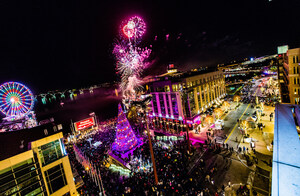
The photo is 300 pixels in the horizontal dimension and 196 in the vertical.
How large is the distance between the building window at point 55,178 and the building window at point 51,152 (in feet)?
2.88

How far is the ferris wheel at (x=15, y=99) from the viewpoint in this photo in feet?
78.7

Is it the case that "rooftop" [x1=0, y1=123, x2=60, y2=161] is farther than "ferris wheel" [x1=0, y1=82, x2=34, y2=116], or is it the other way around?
"ferris wheel" [x1=0, y1=82, x2=34, y2=116]

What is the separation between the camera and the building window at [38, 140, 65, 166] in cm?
1230

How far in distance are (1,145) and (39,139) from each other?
107 inches

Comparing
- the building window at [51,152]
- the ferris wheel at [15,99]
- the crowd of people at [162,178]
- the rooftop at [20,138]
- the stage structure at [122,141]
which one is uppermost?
the ferris wheel at [15,99]

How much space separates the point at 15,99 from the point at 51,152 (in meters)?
20.0

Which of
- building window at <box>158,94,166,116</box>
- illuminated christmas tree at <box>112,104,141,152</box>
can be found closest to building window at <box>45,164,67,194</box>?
illuminated christmas tree at <box>112,104,141,152</box>

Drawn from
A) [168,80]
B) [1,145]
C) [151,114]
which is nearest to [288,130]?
[1,145]

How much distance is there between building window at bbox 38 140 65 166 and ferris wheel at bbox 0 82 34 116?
1824 cm

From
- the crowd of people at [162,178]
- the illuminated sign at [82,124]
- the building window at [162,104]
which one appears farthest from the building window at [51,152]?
the building window at [162,104]

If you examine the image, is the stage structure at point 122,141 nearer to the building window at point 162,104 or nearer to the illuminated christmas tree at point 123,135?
the illuminated christmas tree at point 123,135

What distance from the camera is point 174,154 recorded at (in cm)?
2027

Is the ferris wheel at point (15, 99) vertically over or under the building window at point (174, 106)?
over

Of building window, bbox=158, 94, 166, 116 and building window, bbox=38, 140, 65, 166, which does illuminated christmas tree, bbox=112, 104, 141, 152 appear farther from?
building window, bbox=158, 94, 166, 116
